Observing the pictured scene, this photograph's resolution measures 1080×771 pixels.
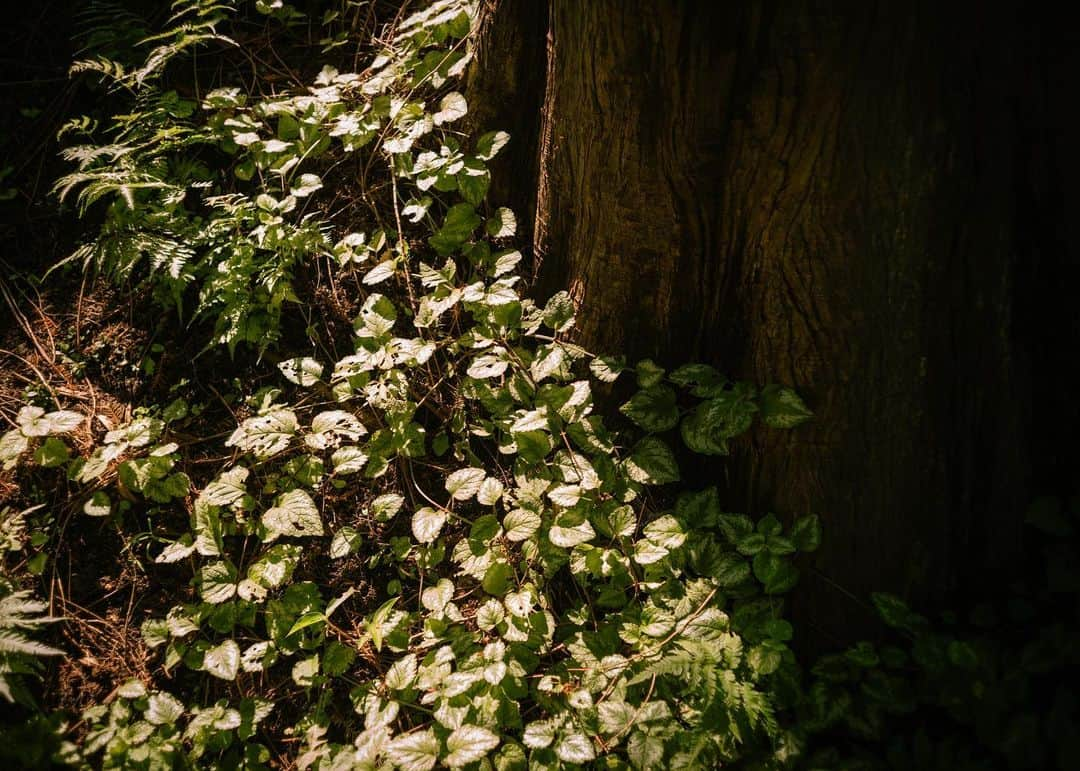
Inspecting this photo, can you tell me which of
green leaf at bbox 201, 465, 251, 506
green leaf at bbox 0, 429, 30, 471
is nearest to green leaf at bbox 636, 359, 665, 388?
green leaf at bbox 201, 465, 251, 506

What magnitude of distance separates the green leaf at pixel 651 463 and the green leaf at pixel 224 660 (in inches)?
52.7

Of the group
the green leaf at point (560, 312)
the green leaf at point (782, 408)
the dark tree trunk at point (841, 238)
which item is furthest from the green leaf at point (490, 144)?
the green leaf at point (782, 408)

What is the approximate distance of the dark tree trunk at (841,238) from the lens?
133 cm

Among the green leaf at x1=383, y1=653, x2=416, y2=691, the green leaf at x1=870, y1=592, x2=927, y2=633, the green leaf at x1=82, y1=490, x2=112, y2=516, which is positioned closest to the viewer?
the green leaf at x1=870, y1=592, x2=927, y2=633

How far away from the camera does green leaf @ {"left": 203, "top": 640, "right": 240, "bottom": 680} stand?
177cm

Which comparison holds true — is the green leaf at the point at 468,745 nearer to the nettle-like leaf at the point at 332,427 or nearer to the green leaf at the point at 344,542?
the green leaf at the point at 344,542

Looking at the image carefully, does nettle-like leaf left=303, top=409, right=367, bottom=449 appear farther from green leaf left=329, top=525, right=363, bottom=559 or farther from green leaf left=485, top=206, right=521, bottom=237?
green leaf left=485, top=206, right=521, bottom=237

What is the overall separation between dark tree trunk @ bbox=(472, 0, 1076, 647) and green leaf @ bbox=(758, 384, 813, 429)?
4 cm

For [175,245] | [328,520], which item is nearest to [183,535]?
[328,520]

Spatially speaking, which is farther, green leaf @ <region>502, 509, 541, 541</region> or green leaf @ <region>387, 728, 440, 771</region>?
green leaf @ <region>502, 509, 541, 541</region>

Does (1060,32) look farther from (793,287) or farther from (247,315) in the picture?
(247,315)

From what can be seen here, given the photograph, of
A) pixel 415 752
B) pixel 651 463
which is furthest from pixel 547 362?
pixel 415 752

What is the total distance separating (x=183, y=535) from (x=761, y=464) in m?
1.95

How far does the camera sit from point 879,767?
1393 mm
